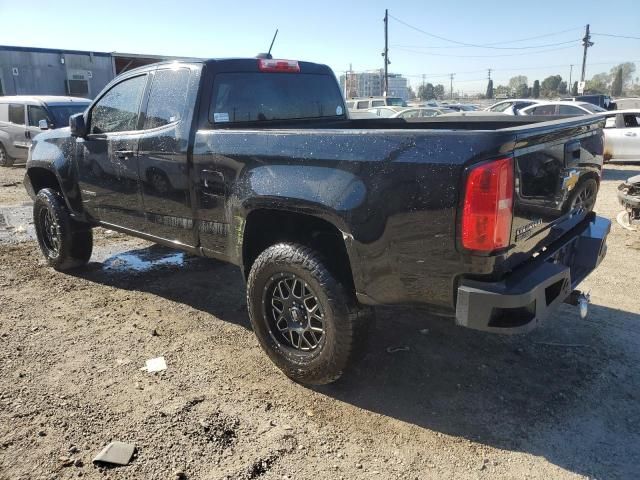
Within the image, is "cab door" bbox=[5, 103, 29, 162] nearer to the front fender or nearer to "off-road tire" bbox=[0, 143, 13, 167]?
"off-road tire" bbox=[0, 143, 13, 167]

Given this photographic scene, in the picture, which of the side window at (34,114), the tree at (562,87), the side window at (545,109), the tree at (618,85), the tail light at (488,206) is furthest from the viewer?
the tree at (562,87)

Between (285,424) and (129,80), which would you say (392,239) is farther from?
(129,80)

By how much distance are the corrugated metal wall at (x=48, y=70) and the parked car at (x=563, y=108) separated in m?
22.7

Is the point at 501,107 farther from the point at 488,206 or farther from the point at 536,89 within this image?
the point at 536,89

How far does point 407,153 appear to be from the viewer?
2.46 m

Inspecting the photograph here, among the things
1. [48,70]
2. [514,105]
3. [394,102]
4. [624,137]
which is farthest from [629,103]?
[48,70]

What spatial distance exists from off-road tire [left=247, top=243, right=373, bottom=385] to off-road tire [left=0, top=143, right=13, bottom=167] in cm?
1336

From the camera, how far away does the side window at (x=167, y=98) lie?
3754 millimetres

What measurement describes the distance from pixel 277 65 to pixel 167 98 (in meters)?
0.91

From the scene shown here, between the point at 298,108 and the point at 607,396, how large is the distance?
3.01 meters

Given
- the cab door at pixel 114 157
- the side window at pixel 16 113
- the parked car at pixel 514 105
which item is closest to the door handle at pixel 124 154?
the cab door at pixel 114 157

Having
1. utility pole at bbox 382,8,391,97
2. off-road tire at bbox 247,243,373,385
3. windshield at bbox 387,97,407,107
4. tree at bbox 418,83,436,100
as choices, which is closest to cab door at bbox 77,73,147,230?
off-road tire at bbox 247,243,373,385

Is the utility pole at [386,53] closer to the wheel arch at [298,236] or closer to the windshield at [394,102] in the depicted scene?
the windshield at [394,102]

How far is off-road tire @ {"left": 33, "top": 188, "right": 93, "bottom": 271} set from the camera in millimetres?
5188
